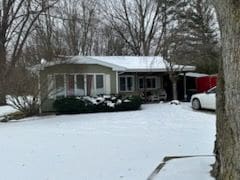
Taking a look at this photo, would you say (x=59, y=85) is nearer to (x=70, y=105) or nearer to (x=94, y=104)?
(x=70, y=105)

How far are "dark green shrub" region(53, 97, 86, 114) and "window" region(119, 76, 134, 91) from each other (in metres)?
6.31

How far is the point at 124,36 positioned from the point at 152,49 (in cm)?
355

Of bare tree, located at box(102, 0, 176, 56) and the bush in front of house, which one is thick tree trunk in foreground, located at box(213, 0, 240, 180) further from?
bare tree, located at box(102, 0, 176, 56)

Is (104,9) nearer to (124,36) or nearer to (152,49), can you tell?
(124,36)

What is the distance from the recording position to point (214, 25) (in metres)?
38.2

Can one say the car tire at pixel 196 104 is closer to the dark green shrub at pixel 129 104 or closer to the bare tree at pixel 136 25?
the dark green shrub at pixel 129 104

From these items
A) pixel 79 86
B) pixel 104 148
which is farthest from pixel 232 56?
pixel 79 86

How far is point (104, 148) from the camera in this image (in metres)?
12.1

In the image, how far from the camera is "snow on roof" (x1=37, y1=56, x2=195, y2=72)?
2705 cm

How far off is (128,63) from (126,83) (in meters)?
1.43

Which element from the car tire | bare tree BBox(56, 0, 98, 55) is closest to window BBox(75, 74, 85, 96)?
the car tire

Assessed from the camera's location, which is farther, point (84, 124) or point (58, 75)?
point (58, 75)

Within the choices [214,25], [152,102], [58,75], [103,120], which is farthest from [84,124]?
[214,25]

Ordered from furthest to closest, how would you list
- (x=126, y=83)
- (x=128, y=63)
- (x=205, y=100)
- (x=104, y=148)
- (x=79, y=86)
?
(x=126, y=83) < (x=128, y=63) < (x=79, y=86) < (x=205, y=100) < (x=104, y=148)
